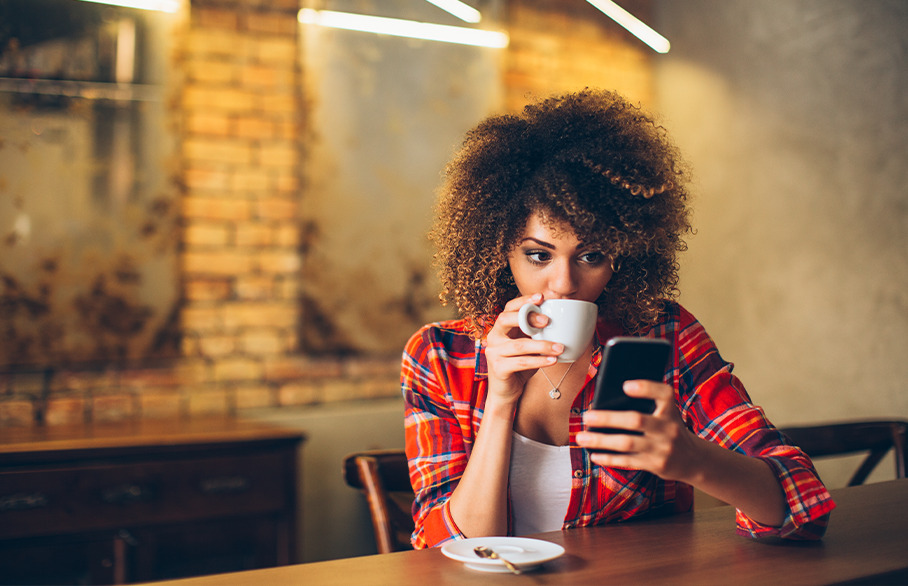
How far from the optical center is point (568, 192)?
4.11 ft

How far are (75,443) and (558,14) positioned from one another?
290 centimetres

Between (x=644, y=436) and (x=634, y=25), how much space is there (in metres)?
3.17

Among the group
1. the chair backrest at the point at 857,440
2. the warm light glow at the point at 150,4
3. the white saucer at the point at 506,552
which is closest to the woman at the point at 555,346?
the white saucer at the point at 506,552

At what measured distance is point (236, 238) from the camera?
9.51 ft

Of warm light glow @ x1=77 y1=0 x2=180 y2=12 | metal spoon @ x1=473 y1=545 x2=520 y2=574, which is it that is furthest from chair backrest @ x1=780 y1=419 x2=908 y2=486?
warm light glow @ x1=77 y1=0 x2=180 y2=12

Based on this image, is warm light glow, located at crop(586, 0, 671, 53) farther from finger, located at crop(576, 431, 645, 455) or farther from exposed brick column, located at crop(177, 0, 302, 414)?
finger, located at crop(576, 431, 645, 455)

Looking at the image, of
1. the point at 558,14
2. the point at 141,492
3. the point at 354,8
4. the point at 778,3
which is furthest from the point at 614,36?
the point at 141,492

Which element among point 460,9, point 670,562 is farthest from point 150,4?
point 670,562

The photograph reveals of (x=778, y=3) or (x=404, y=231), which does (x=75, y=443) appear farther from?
(x=778, y=3)

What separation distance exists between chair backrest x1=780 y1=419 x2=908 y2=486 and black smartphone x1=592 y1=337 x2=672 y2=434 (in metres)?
1.08

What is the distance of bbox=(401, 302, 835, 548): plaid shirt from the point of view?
1.21 metres

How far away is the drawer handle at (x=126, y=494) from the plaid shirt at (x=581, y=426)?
1200 mm

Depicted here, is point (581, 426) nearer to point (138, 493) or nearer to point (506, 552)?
point (506, 552)

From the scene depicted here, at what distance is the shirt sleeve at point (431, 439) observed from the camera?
1.24m
